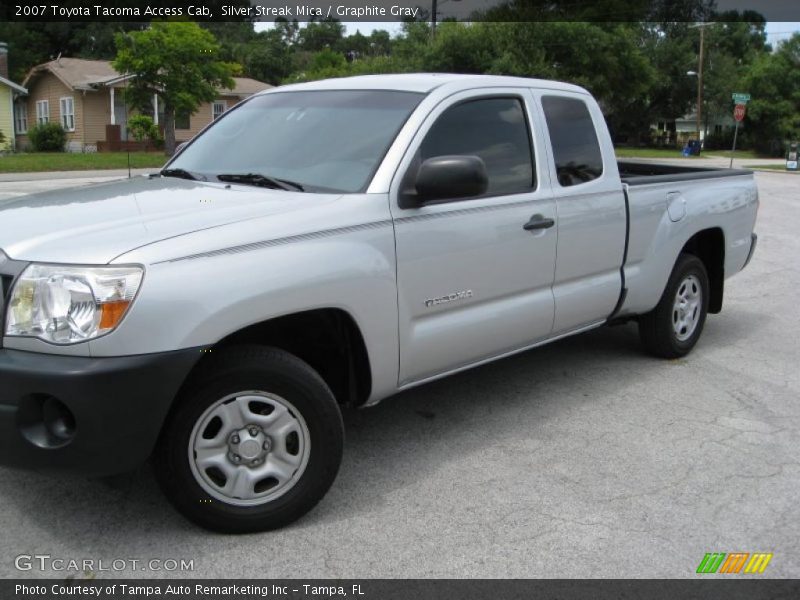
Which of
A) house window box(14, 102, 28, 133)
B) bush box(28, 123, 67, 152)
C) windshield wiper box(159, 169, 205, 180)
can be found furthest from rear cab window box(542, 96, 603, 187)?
house window box(14, 102, 28, 133)

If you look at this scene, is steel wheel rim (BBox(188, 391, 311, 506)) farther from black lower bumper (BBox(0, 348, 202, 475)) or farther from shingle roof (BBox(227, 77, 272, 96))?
shingle roof (BBox(227, 77, 272, 96))

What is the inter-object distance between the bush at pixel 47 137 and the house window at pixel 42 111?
3.52 m

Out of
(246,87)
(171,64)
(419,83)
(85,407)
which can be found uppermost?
(246,87)

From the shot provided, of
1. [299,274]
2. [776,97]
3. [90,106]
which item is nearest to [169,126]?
[90,106]

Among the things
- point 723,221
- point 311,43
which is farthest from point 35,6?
point 723,221

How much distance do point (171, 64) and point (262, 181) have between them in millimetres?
30689

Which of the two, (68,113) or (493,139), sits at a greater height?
(68,113)

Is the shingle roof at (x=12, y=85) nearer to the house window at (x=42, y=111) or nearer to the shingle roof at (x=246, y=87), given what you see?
the house window at (x=42, y=111)

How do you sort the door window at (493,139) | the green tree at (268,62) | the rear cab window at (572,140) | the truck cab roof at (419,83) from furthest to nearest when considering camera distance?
the green tree at (268,62) < the rear cab window at (572,140) < the truck cab roof at (419,83) < the door window at (493,139)

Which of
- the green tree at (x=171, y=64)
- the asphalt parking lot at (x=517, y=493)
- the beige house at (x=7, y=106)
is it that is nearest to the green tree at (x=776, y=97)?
the green tree at (x=171, y=64)

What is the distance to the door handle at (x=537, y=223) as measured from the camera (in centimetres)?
431

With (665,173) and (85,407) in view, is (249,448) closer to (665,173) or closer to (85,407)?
(85,407)

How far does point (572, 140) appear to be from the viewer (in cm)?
482

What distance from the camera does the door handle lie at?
170 inches
